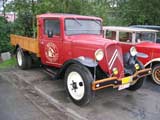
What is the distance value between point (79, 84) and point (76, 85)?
110mm

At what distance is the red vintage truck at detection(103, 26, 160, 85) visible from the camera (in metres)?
7.27

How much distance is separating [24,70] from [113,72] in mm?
3986

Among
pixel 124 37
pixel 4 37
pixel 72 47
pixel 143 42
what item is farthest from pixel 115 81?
pixel 4 37

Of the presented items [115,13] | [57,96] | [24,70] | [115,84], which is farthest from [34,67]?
[115,13]

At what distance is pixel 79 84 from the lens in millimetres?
5355

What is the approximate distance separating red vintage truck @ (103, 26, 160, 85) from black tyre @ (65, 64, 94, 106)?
225 cm

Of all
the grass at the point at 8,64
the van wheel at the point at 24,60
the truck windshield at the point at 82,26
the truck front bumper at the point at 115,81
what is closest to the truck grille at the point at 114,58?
the truck front bumper at the point at 115,81

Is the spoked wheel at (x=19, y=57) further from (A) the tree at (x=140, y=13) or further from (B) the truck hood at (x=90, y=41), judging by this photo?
(A) the tree at (x=140, y=13)

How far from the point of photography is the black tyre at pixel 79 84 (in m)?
5.04

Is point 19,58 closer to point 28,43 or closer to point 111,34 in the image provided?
point 28,43

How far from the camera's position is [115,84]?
5.18 meters

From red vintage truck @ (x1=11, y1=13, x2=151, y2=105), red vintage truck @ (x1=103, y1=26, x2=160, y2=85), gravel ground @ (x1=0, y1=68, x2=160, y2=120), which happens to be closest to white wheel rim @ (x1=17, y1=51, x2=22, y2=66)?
red vintage truck @ (x1=11, y1=13, x2=151, y2=105)

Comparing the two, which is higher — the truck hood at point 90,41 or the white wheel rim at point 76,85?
the truck hood at point 90,41

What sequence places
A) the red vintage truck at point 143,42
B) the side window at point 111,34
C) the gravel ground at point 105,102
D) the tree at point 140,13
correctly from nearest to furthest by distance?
the gravel ground at point 105,102, the red vintage truck at point 143,42, the side window at point 111,34, the tree at point 140,13
